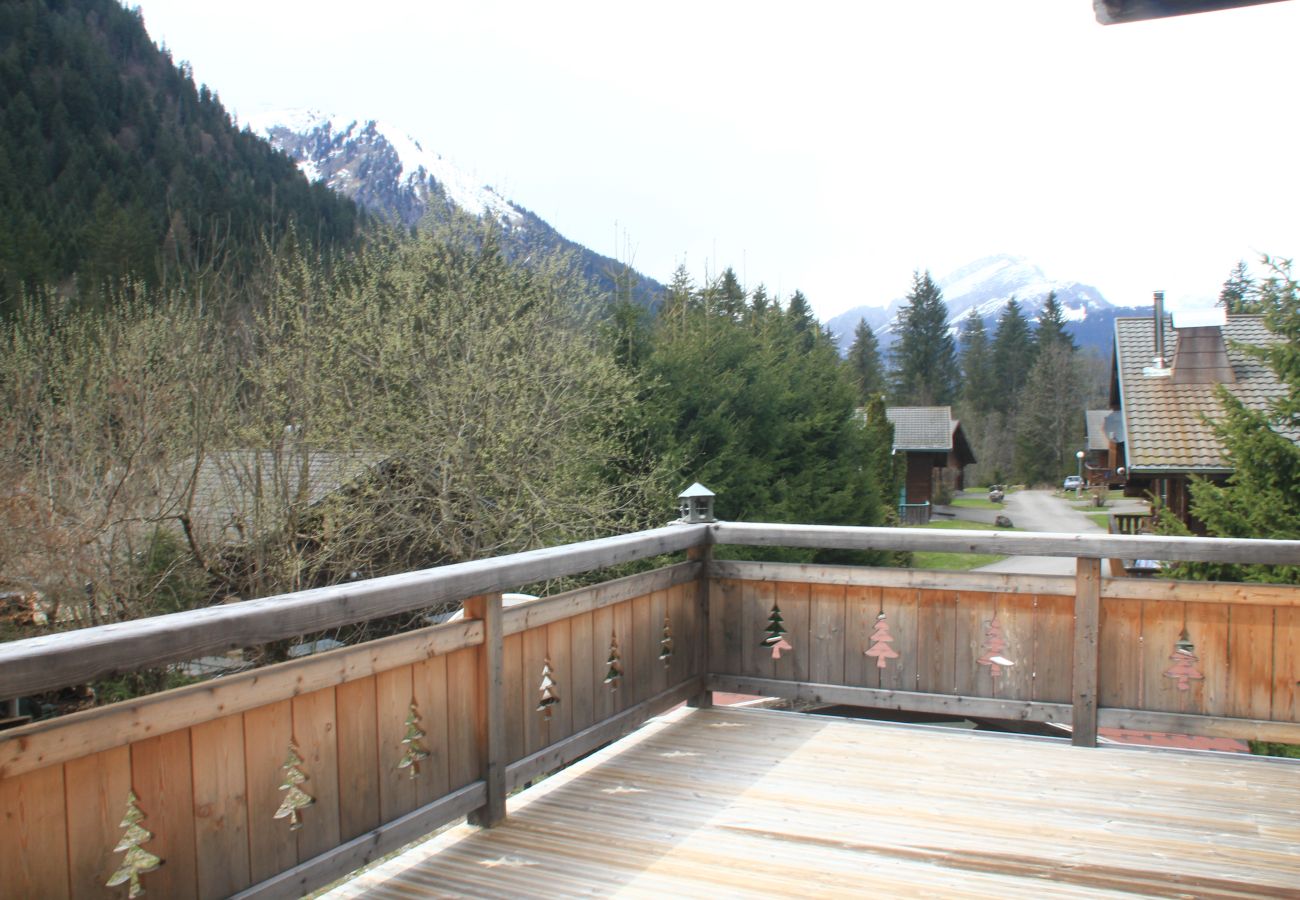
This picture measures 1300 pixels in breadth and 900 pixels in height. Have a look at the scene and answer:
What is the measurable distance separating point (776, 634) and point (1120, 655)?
1495mm

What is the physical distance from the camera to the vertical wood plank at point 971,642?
→ 4.25 m

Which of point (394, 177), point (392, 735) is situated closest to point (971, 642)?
point (392, 735)

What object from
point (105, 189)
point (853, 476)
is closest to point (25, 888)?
point (853, 476)

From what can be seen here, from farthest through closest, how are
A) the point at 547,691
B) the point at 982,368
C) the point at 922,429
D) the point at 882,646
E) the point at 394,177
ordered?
the point at 394,177 < the point at 982,368 < the point at 922,429 < the point at 882,646 < the point at 547,691

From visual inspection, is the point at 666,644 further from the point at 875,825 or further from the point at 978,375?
the point at 978,375

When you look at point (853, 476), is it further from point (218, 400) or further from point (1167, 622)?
point (1167, 622)

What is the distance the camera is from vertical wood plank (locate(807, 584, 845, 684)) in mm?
4461

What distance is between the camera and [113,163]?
4169 centimetres

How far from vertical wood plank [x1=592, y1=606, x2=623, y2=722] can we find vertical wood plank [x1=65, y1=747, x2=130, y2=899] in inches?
77.8

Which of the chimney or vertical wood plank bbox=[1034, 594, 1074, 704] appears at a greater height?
the chimney

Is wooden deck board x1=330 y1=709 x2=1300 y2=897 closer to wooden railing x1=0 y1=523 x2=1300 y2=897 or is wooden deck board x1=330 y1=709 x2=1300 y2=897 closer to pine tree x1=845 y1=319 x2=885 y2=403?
wooden railing x1=0 y1=523 x2=1300 y2=897

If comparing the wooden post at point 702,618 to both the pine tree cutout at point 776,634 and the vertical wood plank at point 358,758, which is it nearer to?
the pine tree cutout at point 776,634

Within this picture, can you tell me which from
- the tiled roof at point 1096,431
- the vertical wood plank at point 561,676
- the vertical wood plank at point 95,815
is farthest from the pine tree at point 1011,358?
the vertical wood plank at point 95,815

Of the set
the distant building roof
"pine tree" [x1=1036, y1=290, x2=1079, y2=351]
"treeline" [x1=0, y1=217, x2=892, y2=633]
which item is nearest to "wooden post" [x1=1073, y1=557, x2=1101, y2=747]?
"treeline" [x1=0, y1=217, x2=892, y2=633]
